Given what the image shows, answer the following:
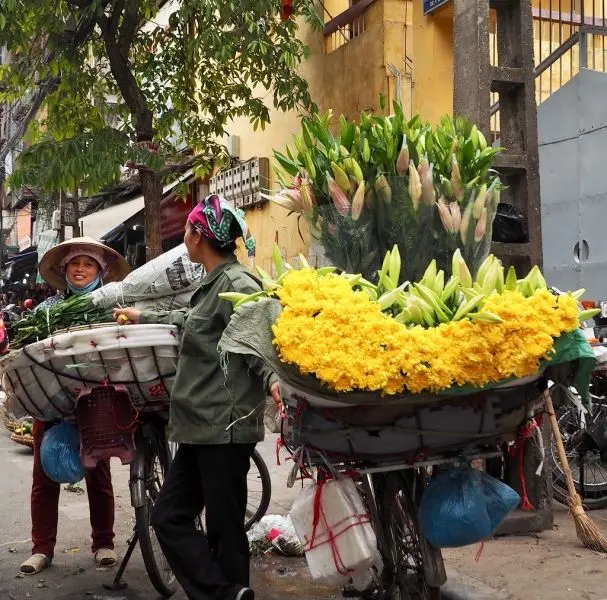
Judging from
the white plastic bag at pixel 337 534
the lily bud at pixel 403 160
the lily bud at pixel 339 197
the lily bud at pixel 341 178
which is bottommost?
the white plastic bag at pixel 337 534

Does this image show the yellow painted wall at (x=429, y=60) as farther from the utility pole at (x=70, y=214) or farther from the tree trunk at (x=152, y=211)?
the utility pole at (x=70, y=214)

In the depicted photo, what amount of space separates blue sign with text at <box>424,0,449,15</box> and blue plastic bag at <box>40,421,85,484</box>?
6536mm

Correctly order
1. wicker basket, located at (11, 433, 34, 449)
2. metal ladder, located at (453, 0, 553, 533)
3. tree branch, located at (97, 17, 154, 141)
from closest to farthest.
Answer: metal ladder, located at (453, 0, 553, 533) → wicker basket, located at (11, 433, 34, 449) → tree branch, located at (97, 17, 154, 141)

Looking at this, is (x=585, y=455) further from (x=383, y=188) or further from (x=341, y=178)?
(x=341, y=178)

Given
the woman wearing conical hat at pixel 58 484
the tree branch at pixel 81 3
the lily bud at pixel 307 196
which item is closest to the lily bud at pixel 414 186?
the lily bud at pixel 307 196

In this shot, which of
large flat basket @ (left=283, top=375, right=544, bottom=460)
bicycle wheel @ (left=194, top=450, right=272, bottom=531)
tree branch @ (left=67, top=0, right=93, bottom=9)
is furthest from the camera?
tree branch @ (left=67, top=0, right=93, bottom=9)

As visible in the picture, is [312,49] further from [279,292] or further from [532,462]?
[279,292]

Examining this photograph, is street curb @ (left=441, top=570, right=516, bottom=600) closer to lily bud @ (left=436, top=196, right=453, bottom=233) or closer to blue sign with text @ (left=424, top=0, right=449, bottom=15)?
Result: lily bud @ (left=436, top=196, right=453, bottom=233)

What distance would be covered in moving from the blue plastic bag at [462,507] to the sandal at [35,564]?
2.41 meters

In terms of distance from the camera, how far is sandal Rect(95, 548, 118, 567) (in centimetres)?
448

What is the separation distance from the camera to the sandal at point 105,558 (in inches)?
176

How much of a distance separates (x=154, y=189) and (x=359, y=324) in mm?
7288

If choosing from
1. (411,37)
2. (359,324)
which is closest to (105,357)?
(359,324)

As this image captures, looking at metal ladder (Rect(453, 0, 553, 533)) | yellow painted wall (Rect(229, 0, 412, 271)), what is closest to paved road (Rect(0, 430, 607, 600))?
metal ladder (Rect(453, 0, 553, 533))
